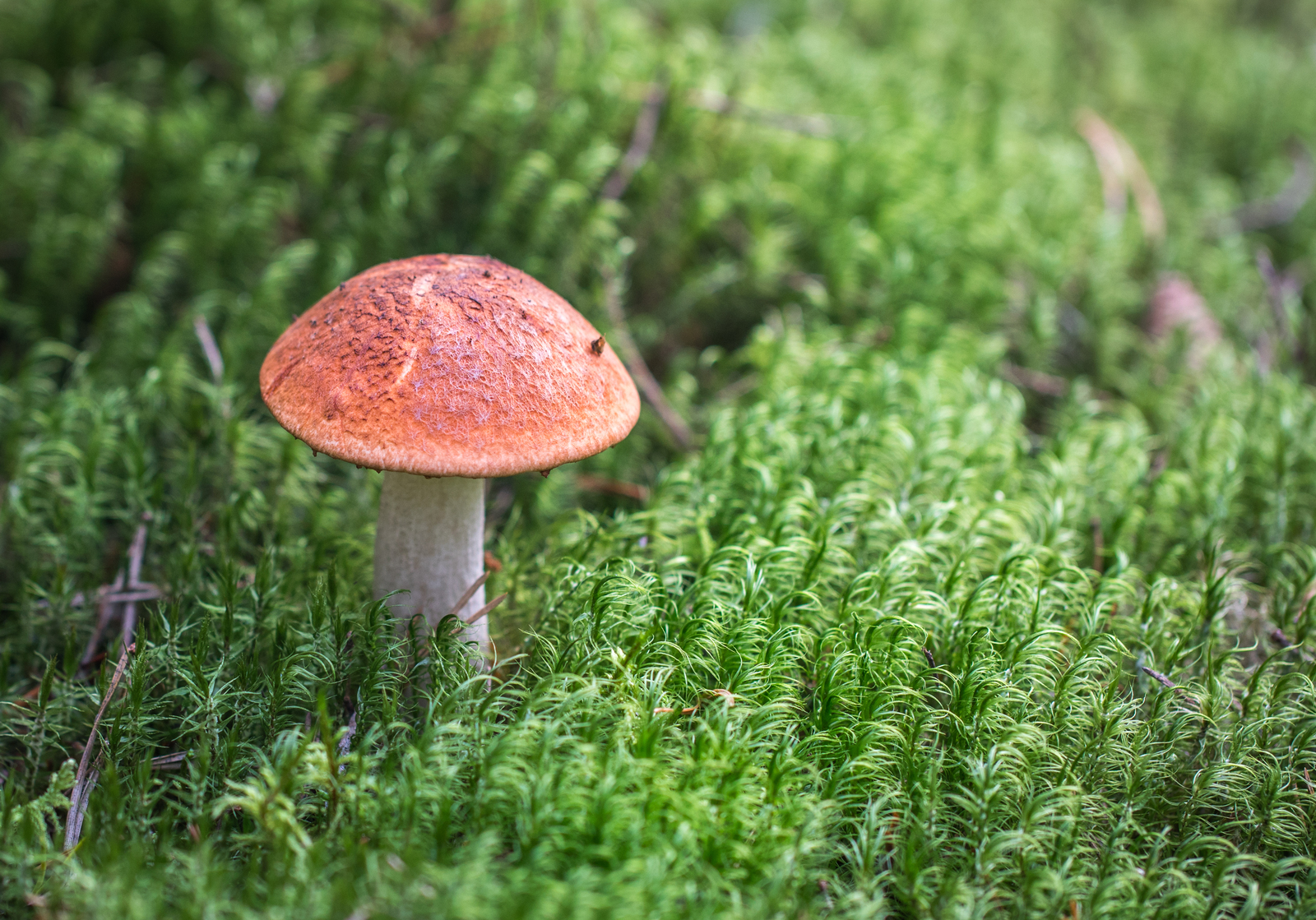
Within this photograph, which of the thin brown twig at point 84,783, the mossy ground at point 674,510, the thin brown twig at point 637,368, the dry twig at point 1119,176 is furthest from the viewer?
the dry twig at point 1119,176

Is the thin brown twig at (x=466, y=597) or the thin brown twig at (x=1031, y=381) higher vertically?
the thin brown twig at (x=1031, y=381)

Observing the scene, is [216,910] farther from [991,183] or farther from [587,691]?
[991,183]

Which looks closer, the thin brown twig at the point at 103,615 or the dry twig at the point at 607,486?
the thin brown twig at the point at 103,615

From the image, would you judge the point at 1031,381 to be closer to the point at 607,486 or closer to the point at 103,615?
the point at 607,486

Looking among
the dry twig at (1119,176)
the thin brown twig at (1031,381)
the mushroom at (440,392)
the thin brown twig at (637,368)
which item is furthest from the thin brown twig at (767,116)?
the mushroom at (440,392)

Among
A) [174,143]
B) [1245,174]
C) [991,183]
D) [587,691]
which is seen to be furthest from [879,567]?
[1245,174]

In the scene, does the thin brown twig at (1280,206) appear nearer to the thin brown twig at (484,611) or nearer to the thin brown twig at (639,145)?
the thin brown twig at (639,145)
